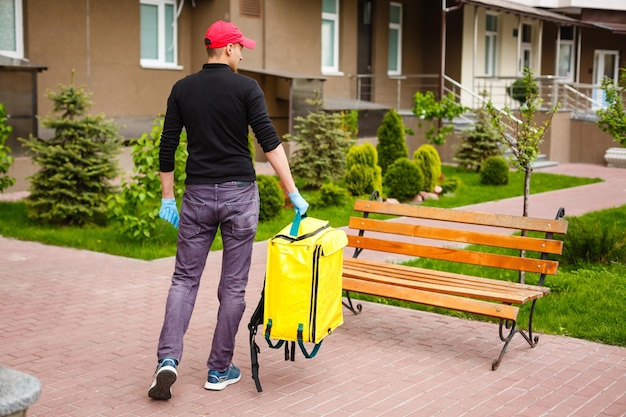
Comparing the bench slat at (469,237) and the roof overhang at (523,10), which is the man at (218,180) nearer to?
the bench slat at (469,237)

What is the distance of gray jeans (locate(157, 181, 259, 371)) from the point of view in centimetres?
525

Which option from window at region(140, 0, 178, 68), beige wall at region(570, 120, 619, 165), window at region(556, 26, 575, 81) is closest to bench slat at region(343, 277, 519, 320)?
window at region(140, 0, 178, 68)

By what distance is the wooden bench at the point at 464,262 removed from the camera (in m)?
6.10

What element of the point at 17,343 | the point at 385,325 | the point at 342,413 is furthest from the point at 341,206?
the point at 342,413

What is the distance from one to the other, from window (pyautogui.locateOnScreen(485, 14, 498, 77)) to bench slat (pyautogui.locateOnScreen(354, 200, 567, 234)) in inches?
843

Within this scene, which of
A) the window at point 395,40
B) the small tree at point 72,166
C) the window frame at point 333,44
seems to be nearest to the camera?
the small tree at point 72,166

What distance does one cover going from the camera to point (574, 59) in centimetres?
3262

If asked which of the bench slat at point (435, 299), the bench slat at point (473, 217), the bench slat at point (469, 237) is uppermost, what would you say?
the bench slat at point (473, 217)

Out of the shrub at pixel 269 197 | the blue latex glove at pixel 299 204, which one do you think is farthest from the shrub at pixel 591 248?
the blue latex glove at pixel 299 204

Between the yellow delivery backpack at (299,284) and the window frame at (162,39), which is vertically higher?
the window frame at (162,39)

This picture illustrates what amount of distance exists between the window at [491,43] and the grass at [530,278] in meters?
11.4

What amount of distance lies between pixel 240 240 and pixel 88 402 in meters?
1.27

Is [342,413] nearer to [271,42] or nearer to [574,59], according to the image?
[271,42]

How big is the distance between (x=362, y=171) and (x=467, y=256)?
25.1 feet
